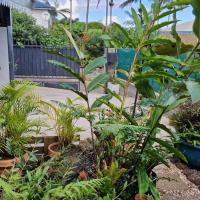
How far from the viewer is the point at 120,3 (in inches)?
1296

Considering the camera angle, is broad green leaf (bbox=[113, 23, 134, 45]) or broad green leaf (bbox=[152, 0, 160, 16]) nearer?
broad green leaf (bbox=[152, 0, 160, 16])

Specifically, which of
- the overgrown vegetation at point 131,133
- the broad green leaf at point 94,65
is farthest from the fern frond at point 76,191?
the broad green leaf at point 94,65

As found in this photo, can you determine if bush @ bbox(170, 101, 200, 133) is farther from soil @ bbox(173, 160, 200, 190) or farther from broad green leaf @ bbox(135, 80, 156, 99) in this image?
broad green leaf @ bbox(135, 80, 156, 99)

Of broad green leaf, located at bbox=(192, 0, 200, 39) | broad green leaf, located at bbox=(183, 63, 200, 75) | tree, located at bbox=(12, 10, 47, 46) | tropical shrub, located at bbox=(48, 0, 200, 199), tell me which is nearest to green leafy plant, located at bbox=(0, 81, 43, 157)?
tropical shrub, located at bbox=(48, 0, 200, 199)

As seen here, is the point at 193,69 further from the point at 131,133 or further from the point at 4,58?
the point at 4,58

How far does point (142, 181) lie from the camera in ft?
6.72

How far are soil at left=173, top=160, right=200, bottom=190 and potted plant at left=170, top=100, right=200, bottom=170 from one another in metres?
0.09

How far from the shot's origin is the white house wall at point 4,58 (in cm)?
743

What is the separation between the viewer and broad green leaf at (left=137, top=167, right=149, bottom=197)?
1961mm

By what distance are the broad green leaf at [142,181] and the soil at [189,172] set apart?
142 centimetres

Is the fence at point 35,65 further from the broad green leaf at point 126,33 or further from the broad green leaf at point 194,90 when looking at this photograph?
the broad green leaf at point 194,90

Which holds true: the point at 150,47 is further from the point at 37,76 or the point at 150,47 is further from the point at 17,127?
the point at 37,76

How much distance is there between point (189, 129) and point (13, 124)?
7.32ft

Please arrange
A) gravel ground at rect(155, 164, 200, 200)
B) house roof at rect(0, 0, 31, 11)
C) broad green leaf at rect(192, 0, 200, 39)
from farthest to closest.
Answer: house roof at rect(0, 0, 31, 11) → gravel ground at rect(155, 164, 200, 200) → broad green leaf at rect(192, 0, 200, 39)
